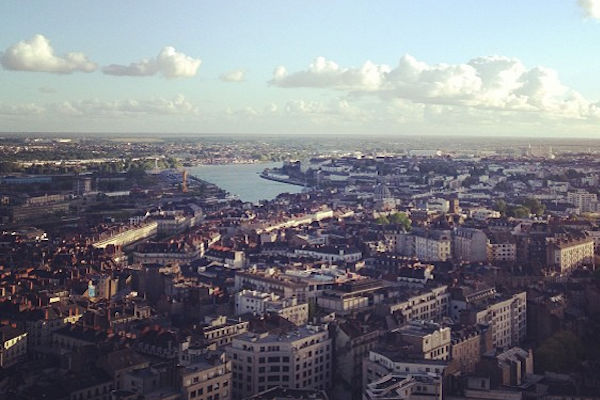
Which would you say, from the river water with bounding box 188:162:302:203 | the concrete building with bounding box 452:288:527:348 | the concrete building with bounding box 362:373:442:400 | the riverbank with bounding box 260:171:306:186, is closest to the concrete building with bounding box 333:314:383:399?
the concrete building with bounding box 362:373:442:400

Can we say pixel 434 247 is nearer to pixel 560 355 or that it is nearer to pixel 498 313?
pixel 498 313

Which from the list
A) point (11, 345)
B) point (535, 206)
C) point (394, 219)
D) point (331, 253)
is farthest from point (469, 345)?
point (535, 206)

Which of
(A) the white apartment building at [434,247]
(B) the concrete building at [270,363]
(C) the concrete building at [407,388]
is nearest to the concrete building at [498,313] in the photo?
(B) the concrete building at [270,363]

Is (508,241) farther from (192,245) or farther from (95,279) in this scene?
(95,279)

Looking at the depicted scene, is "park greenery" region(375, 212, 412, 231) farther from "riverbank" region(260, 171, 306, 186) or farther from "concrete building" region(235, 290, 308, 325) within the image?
"riverbank" region(260, 171, 306, 186)

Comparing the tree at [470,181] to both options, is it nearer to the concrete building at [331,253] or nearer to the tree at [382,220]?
the tree at [382,220]
